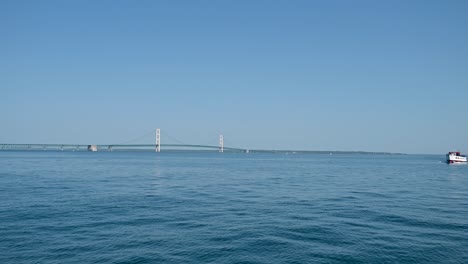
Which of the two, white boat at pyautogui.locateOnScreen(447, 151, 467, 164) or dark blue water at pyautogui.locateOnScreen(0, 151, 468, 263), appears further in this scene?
white boat at pyautogui.locateOnScreen(447, 151, 467, 164)

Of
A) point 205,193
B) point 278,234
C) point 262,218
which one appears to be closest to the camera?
point 278,234

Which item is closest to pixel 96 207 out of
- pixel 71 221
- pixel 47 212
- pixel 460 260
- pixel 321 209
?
pixel 47 212

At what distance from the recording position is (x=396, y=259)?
16.1m

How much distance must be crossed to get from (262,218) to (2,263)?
1507cm

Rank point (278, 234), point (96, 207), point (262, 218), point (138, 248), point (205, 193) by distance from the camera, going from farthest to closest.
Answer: point (205, 193)
point (96, 207)
point (262, 218)
point (278, 234)
point (138, 248)

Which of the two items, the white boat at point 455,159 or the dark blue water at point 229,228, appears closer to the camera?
the dark blue water at point 229,228

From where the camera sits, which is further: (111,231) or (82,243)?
(111,231)

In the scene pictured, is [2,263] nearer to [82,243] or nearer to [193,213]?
[82,243]

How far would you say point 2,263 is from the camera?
1511cm

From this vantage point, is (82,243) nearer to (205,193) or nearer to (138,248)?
(138,248)

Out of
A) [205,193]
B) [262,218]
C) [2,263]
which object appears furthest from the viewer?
[205,193]

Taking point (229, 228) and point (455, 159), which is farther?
point (455, 159)

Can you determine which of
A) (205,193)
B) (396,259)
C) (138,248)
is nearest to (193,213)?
(138,248)

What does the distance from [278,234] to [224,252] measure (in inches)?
174
